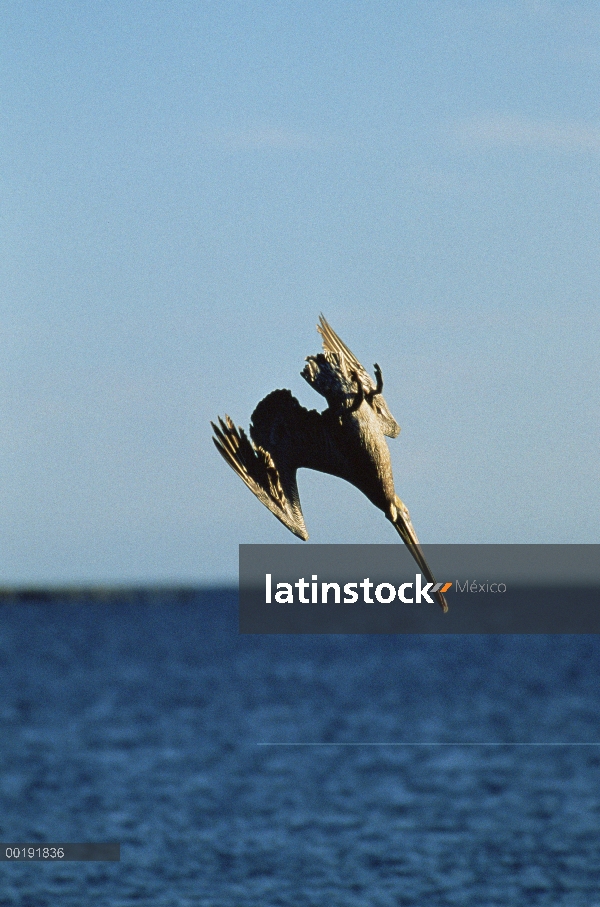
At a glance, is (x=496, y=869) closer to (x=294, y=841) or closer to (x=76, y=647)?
(x=294, y=841)

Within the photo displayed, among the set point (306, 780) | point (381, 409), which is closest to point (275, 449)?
point (381, 409)

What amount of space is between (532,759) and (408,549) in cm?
7233

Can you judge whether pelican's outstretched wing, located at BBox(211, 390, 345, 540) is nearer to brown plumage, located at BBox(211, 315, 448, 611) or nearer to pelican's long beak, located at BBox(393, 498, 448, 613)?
brown plumage, located at BBox(211, 315, 448, 611)

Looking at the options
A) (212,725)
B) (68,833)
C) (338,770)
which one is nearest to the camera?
(68,833)

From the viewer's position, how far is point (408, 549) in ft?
8.91

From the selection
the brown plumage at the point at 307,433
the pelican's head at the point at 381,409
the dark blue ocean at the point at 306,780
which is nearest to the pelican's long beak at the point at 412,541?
the brown plumage at the point at 307,433

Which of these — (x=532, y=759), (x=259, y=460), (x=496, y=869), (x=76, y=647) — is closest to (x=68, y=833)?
(x=496, y=869)

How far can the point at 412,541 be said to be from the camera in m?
2.71

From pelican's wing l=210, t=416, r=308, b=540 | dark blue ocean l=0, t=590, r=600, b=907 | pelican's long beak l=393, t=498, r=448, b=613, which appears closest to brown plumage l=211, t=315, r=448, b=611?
pelican's wing l=210, t=416, r=308, b=540

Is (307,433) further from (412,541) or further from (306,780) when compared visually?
(306,780)

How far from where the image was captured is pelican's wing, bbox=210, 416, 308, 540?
312 cm

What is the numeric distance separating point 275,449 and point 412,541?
594 millimetres

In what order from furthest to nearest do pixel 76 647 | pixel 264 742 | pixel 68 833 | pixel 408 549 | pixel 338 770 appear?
pixel 76 647
pixel 264 742
pixel 338 770
pixel 68 833
pixel 408 549

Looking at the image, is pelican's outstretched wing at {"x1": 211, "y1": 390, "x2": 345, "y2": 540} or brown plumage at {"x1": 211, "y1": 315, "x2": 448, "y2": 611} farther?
pelican's outstretched wing at {"x1": 211, "y1": 390, "x2": 345, "y2": 540}
